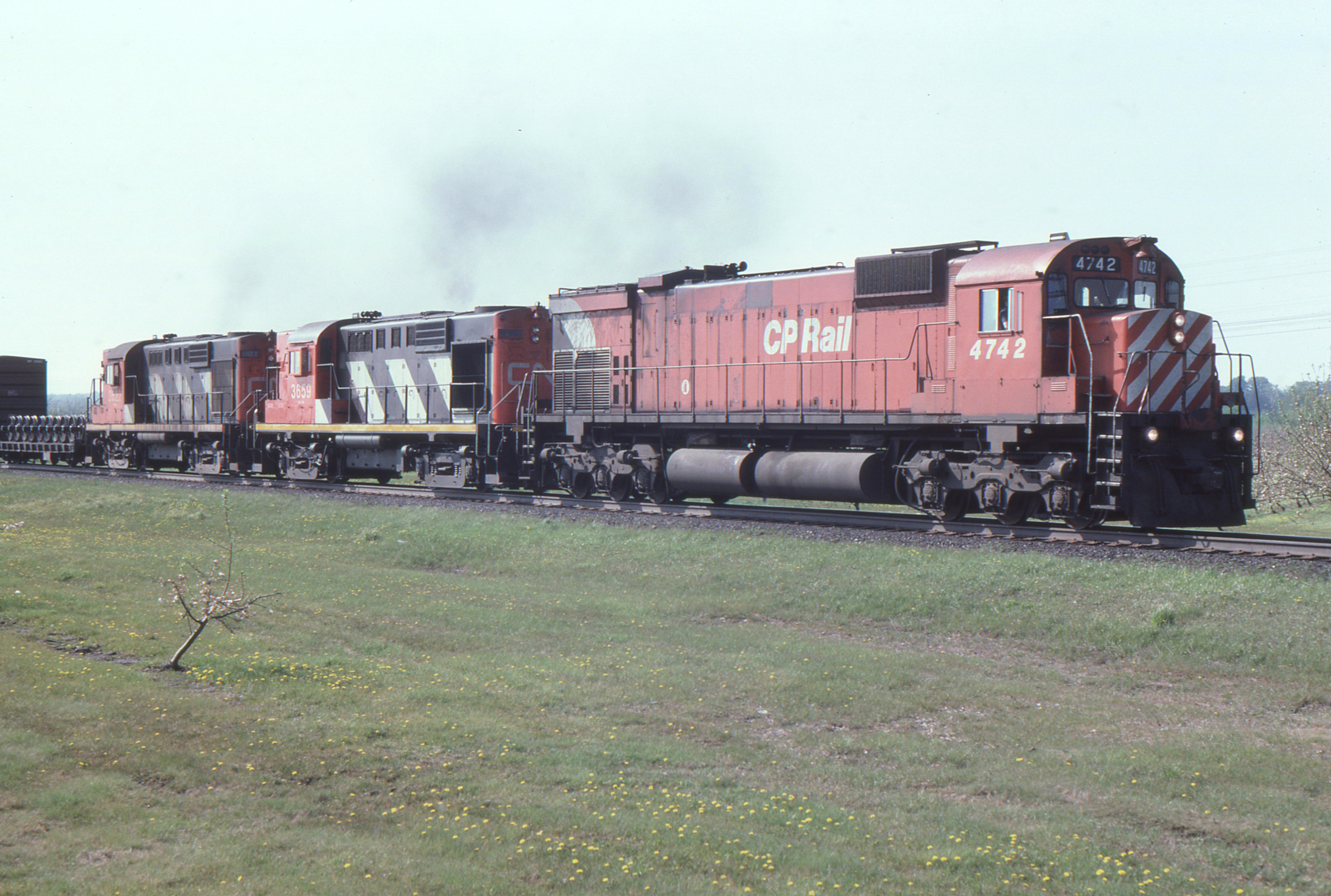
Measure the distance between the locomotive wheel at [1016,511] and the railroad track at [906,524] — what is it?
0.36 feet

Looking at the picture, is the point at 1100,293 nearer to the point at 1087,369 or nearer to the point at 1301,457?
the point at 1087,369

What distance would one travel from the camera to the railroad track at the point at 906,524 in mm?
15031

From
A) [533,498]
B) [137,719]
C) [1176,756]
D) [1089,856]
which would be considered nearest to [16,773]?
[137,719]

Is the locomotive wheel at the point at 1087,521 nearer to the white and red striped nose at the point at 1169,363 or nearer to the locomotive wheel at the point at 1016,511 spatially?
the locomotive wheel at the point at 1016,511

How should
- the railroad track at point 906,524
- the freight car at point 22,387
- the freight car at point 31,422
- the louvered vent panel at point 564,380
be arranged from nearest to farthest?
the railroad track at point 906,524
the louvered vent panel at point 564,380
the freight car at point 31,422
the freight car at point 22,387

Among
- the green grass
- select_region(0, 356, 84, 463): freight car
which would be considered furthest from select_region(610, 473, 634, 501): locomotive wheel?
select_region(0, 356, 84, 463): freight car

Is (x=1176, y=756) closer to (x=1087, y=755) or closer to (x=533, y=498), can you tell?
(x=1087, y=755)

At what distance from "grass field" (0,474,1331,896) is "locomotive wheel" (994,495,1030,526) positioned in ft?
6.19

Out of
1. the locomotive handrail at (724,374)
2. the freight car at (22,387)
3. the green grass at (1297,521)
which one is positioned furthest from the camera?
the freight car at (22,387)

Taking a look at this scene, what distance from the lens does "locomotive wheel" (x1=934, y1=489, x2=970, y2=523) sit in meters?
18.0

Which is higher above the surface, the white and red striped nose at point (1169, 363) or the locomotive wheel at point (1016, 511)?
the white and red striped nose at point (1169, 363)

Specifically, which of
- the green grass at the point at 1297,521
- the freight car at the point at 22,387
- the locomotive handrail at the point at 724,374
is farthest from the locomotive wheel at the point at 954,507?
the freight car at the point at 22,387

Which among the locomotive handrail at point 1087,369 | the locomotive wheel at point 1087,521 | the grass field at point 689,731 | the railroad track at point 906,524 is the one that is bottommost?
the grass field at point 689,731

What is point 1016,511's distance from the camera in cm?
1712
